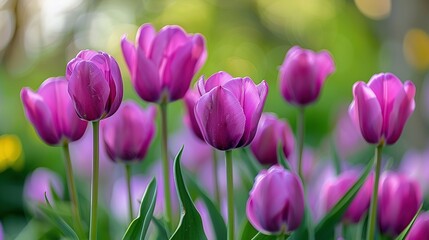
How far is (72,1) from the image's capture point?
7.15 meters

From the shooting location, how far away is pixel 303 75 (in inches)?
48.1

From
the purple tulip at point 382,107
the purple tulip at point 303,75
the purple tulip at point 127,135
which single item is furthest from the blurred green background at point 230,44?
the purple tulip at point 382,107

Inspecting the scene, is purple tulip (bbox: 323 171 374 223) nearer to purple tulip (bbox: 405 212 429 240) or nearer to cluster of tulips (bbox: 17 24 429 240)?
cluster of tulips (bbox: 17 24 429 240)

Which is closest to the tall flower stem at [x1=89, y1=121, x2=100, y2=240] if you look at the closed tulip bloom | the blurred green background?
the closed tulip bloom

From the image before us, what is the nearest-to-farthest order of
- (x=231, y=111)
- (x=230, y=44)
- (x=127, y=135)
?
(x=231, y=111)
(x=127, y=135)
(x=230, y=44)

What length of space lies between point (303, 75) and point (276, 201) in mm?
312

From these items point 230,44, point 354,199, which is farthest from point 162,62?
point 230,44

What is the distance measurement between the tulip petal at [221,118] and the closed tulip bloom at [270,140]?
262mm

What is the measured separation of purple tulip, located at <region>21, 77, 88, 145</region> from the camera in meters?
1.08

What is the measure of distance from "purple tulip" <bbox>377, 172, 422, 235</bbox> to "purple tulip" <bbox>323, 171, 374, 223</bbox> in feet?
0.09

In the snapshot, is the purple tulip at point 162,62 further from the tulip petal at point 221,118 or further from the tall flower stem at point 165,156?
the tulip petal at point 221,118

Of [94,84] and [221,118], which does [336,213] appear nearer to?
[221,118]

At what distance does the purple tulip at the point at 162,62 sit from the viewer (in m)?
1.09

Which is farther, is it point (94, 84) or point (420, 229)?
point (420, 229)
